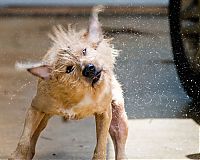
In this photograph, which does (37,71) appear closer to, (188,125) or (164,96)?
(188,125)

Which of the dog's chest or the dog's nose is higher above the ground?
the dog's nose

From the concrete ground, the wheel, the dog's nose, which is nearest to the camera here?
the dog's nose

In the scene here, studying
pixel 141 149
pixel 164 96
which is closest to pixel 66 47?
pixel 141 149

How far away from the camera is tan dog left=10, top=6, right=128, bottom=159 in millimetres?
3049

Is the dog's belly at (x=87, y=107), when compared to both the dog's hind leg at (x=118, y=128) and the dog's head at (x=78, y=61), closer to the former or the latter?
the dog's head at (x=78, y=61)

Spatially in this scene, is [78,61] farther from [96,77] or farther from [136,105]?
[136,105]

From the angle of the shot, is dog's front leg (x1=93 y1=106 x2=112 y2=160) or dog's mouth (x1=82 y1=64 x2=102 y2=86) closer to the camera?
dog's mouth (x1=82 y1=64 x2=102 y2=86)

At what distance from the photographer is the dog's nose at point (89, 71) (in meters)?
3.00

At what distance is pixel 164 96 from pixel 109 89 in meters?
2.10

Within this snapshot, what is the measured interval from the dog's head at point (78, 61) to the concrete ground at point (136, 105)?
37.6 inches

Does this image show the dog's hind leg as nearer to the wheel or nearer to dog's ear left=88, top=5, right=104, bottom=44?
dog's ear left=88, top=5, right=104, bottom=44

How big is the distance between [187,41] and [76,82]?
246cm

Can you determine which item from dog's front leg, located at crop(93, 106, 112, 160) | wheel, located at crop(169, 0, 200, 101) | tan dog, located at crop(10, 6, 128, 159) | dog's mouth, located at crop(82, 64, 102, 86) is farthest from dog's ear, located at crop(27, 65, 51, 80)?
wheel, located at crop(169, 0, 200, 101)

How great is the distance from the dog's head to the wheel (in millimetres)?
1926
